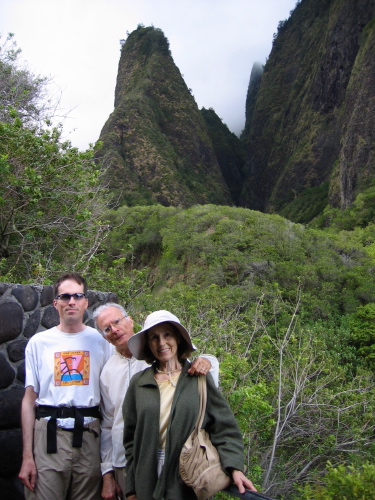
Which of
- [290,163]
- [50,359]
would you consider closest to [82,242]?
[50,359]

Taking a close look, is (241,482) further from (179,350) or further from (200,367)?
(179,350)

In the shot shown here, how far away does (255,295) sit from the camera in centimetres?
1388

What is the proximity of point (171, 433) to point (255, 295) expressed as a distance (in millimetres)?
11901

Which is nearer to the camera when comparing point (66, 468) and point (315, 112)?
point (66, 468)

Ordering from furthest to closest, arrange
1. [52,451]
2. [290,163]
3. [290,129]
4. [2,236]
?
[290,129] < [290,163] < [2,236] < [52,451]

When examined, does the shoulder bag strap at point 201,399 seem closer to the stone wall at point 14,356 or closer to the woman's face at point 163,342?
the woman's face at point 163,342

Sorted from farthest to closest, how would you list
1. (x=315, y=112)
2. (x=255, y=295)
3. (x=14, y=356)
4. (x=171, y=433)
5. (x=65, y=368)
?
1. (x=315, y=112)
2. (x=255, y=295)
3. (x=14, y=356)
4. (x=65, y=368)
5. (x=171, y=433)

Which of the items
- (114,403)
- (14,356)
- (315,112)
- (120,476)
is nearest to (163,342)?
(114,403)

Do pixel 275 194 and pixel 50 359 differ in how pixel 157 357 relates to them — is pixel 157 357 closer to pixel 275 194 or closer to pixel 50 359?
pixel 50 359

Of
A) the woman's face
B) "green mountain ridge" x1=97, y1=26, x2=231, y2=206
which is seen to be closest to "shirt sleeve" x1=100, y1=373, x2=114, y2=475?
the woman's face

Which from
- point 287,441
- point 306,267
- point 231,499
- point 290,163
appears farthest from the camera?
point 290,163

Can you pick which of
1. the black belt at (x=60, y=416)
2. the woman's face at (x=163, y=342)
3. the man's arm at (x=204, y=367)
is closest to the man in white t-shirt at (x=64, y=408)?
the black belt at (x=60, y=416)

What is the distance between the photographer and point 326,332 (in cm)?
1202

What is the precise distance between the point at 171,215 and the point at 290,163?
122ft
